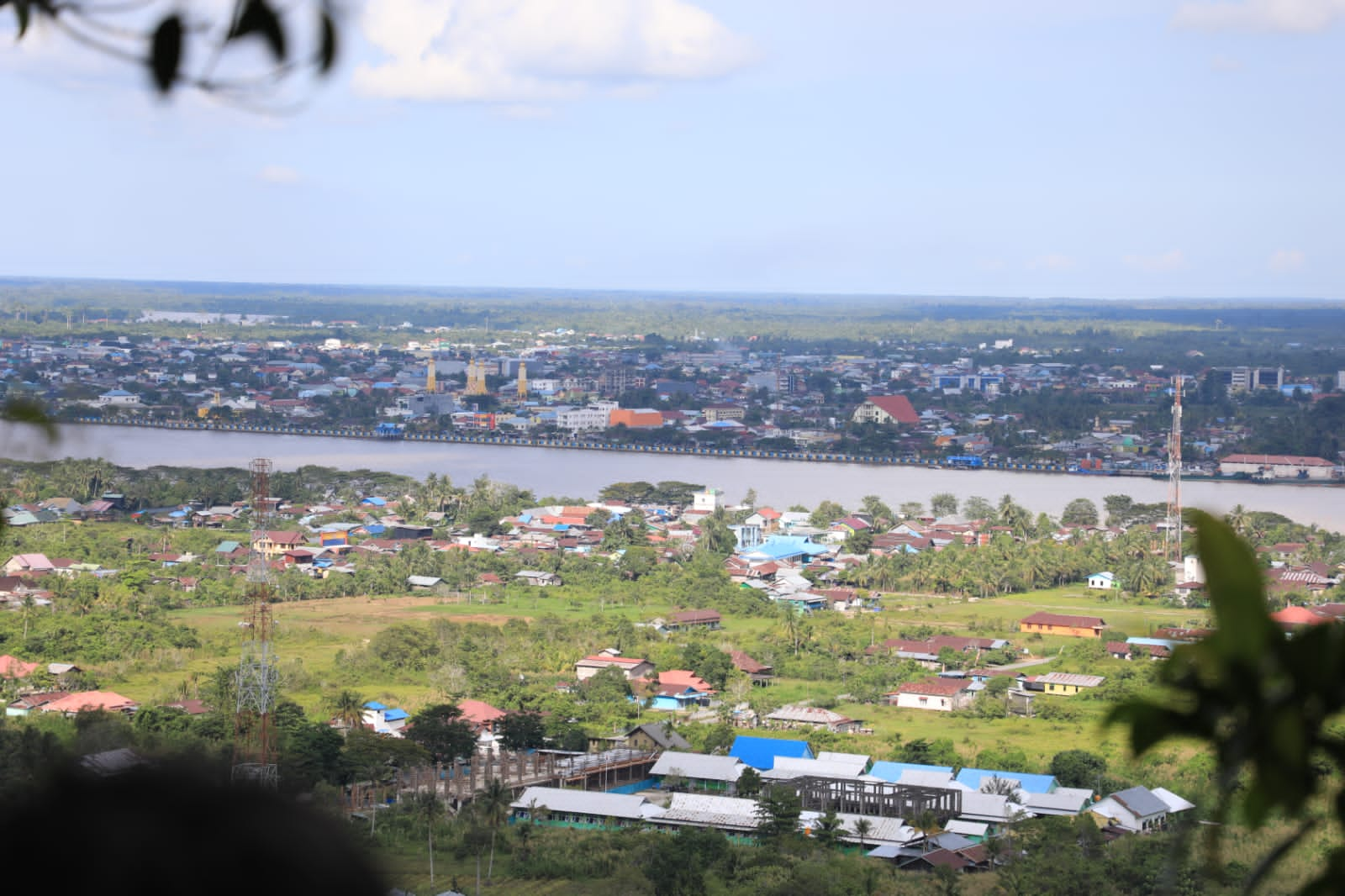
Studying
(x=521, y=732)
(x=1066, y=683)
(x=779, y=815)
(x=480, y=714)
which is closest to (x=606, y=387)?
(x=1066, y=683)

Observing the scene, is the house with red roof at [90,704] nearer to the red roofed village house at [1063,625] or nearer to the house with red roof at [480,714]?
the house with red roof at [480,714]

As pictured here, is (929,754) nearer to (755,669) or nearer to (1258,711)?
(755,669)

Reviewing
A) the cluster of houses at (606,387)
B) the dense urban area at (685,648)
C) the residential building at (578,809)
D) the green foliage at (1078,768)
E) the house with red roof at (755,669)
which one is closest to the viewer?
the dense urban area at (685,648)

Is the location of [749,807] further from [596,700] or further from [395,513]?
[395,513]

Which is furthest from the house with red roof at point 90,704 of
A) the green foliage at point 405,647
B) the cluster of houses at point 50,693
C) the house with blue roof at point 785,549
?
the house with blue roof at point 785,549

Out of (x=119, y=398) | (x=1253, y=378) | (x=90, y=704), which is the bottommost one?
(x=119, y=398)

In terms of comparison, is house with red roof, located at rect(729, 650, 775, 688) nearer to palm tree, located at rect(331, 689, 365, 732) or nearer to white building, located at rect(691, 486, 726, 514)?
palm tree, located at rect(331, 689, 365, 732)
